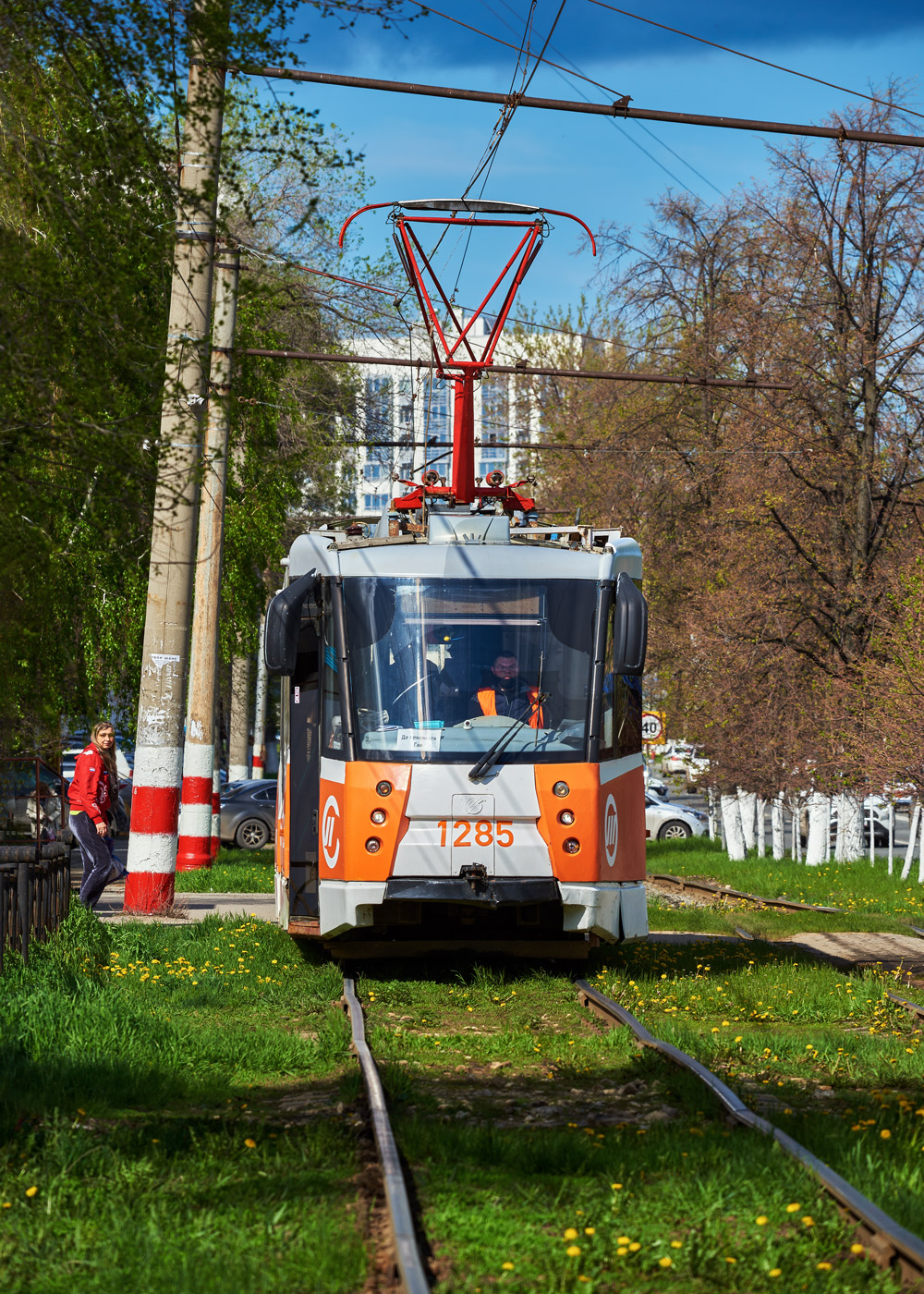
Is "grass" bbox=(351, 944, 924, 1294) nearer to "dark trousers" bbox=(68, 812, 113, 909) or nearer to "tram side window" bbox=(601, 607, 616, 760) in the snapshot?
"tram side window" bbox=(601, 607, 616, 760)

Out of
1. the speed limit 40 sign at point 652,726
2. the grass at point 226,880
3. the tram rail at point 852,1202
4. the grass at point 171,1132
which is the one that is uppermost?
the speed limit 40 sign at point 652,726

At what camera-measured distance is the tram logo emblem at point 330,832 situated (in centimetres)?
1047

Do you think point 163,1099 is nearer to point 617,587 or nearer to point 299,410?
point 617,587

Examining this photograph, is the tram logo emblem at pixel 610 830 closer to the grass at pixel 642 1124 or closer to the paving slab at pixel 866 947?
the grass at pixel 642 1124

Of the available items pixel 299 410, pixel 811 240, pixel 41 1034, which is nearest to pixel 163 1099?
pixel 41 1034

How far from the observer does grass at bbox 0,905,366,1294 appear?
15.0 feet

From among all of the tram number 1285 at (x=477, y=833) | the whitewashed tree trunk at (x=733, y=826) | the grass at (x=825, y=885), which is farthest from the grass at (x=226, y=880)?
the whitewashed tree trunk at (x=733, y=826)

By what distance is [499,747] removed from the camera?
34.3 feet

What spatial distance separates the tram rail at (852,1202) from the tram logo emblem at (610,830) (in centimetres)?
305

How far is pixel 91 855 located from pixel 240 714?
26.1 m

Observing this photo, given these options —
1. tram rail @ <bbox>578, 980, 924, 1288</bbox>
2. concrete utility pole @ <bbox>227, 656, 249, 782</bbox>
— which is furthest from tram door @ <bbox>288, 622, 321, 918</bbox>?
concrete utility pole @ <bbox>227, 656, 249, 782</bbox>

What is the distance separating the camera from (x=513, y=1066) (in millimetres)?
7938

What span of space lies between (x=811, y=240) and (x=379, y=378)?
12363mm

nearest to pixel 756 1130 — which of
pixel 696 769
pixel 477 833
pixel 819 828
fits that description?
pixel 477 833
